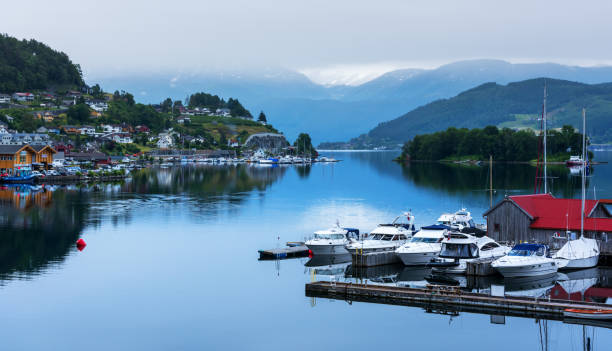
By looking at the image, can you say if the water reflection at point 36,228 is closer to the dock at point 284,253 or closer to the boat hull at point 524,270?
the dock at point 284,253

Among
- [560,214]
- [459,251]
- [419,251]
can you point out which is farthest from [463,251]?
[560,214]

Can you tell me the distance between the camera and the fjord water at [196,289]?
94.4ft

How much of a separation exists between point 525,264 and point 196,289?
1847cm

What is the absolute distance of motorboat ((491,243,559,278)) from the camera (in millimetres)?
37906

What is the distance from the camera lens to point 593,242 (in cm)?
4166

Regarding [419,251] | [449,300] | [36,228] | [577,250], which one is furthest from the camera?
[36,228]

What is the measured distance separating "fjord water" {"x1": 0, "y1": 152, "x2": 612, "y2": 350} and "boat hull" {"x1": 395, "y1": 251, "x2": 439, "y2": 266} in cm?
90

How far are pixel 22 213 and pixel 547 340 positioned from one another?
56171 millimetres

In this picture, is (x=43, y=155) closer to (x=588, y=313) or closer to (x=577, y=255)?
(x=577, y=255)

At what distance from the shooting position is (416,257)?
4266cm

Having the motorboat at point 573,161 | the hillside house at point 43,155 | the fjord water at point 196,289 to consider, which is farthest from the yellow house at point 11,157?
the motorboat at point 573,161

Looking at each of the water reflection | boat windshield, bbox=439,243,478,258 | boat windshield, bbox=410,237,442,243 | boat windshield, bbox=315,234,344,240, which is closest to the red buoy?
the water reflection

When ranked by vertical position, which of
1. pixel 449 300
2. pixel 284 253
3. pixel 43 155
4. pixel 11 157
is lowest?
pixel 449 300

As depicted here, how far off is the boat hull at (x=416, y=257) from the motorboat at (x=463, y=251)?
41 centimetres
